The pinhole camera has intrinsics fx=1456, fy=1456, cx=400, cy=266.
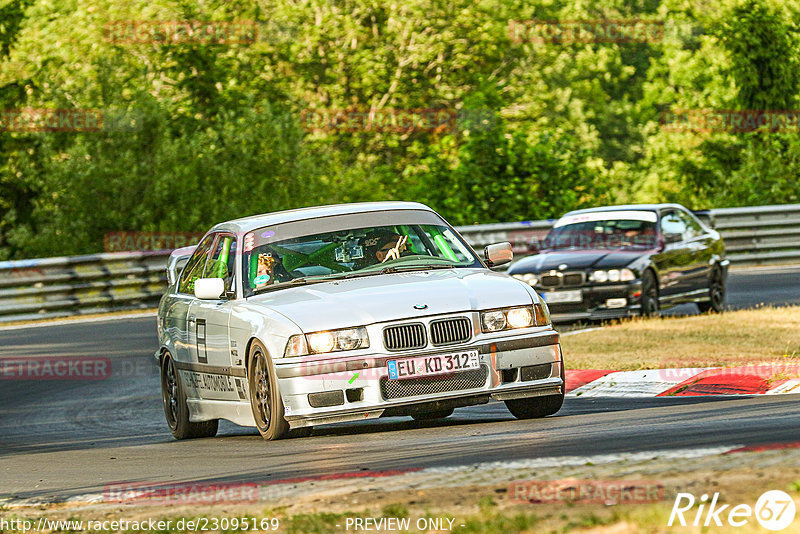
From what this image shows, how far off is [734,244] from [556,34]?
2777 centimetres

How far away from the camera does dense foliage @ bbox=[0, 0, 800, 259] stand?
30.8m

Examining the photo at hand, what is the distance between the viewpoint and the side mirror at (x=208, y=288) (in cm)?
998

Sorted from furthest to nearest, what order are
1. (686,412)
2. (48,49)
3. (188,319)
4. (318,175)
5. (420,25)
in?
(420,25) → (48,49) → (318,175) → (188,319) → (686,412)

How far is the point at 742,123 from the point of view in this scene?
40.5 meters

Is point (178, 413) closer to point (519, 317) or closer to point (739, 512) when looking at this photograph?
point (519, 317)

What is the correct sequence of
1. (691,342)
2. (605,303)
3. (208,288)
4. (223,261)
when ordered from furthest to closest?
1. (605,303)
2. (691,342)
3. (223,261)
4. (208,288)

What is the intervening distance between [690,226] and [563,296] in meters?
2.73

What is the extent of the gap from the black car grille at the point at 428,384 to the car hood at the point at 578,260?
8885mm

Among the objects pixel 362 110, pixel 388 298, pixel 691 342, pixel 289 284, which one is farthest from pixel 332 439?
pixel 362 110

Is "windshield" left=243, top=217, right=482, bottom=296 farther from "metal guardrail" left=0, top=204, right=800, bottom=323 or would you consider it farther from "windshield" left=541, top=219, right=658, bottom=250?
"metal guardrail" left=0, top=204, right=800, bottom=323

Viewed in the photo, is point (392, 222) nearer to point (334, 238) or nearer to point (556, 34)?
point (334, 238)

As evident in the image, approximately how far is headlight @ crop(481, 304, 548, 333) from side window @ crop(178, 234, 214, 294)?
292cm

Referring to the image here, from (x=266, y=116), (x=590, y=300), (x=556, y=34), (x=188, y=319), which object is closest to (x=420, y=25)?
(x=556, y=34)

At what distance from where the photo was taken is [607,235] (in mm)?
18734
